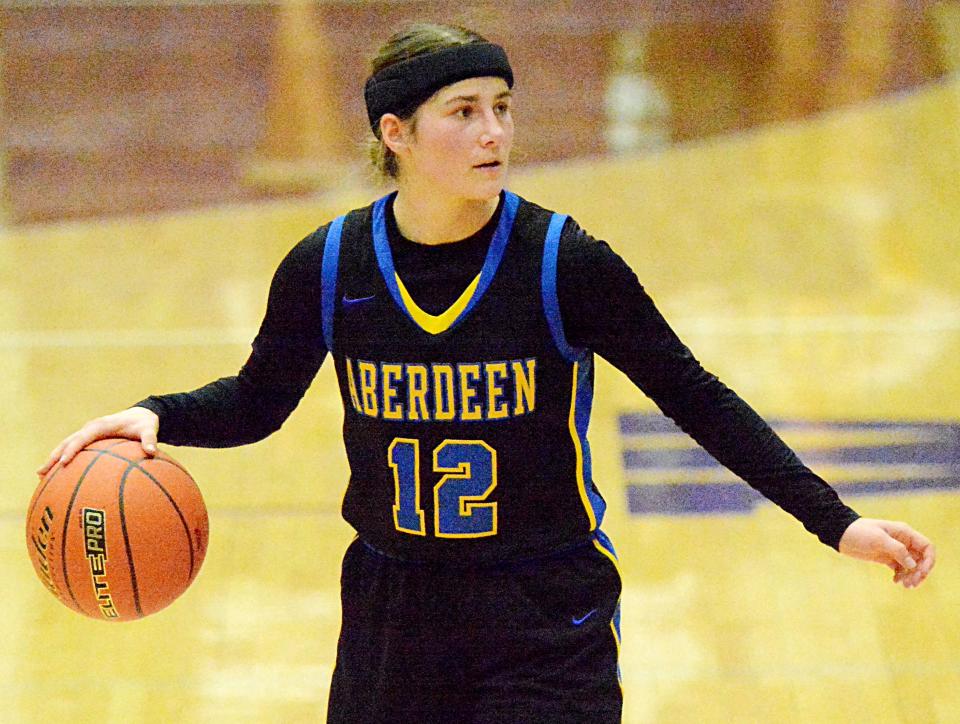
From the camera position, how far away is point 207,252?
8.71 meters

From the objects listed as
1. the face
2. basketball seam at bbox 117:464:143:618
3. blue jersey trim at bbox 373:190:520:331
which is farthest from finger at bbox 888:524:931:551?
basketball seam at bbox 117:464:143:618

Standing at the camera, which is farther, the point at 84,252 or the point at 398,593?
the point at 84,252

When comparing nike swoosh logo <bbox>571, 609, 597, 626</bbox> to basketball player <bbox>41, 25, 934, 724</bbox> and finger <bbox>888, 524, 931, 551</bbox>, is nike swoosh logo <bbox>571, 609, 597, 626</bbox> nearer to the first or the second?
basketball player <bbox>41, 25, 934, 724</bbox>

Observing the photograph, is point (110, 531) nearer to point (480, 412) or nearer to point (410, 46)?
point (480, 412)

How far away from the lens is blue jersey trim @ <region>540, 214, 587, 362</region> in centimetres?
313

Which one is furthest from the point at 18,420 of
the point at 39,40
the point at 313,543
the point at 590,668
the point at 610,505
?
the point at 39,40

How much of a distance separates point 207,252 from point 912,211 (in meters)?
4.30

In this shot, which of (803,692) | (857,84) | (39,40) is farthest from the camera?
(39,40)

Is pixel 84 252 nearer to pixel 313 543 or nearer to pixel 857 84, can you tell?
pixel 313 543

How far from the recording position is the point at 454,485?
3201 millimetres

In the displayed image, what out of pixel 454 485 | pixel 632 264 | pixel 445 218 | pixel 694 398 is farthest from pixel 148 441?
pixel 632 264

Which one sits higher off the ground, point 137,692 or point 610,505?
point 610,505

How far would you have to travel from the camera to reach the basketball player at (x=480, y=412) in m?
3.15

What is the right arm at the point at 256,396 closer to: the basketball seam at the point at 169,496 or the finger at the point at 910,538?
the basketball seam at the point at 169,496
